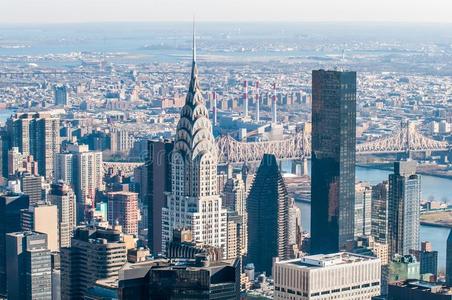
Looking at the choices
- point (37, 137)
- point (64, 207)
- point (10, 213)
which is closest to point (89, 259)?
point (10, 213)

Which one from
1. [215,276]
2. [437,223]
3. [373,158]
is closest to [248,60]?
[373,158]

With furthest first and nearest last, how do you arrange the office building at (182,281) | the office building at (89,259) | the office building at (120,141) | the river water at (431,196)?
the office building at (120,141) → the river water at (431,196) → the office building at (89,259) → the office building at (182,281)

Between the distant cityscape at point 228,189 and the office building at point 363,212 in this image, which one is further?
the office building at point 363,212

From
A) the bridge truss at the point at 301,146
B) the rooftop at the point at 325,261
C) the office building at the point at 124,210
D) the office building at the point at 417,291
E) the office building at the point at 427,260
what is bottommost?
the office building at the point at 427,260

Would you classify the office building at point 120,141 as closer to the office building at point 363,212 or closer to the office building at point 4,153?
the office building at point 4,153

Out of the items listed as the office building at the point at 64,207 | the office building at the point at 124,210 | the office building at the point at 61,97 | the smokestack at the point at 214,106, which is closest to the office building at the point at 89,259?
the office building at the point at 64,207

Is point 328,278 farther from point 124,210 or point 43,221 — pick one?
point 124,210

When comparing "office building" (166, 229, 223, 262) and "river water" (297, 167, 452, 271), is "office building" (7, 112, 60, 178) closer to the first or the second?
"river water" (297, 167, 452, 271)
